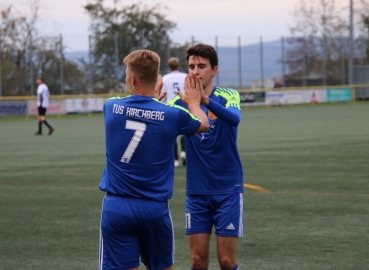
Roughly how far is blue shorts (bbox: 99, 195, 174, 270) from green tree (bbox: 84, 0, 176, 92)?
4148 centimetres

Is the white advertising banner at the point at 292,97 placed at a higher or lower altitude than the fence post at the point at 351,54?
lower

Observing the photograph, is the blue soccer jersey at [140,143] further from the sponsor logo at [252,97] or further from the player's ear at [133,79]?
the sponsor logo at [252,97]

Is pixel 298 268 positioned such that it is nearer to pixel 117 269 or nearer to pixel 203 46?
pixel 203 46

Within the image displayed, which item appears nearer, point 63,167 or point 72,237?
point 72,237

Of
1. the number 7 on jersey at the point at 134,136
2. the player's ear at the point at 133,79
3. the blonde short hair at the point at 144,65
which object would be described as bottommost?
the number 7 on jersey at the point at 134,136

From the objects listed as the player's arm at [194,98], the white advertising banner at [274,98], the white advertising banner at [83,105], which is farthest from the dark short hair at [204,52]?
the white advertising banner at [274,98]

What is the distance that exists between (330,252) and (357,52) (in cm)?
5400

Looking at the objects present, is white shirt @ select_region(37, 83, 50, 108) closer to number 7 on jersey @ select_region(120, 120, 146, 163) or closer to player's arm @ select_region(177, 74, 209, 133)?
player's arm @ select_region(177, 74, 209, 133)

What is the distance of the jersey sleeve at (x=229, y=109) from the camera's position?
18.0 ft

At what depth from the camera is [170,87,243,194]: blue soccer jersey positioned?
6027 millimetres

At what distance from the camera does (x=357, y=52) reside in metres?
59.8

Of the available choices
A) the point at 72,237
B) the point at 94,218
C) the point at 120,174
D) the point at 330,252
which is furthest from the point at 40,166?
the point at 120,174

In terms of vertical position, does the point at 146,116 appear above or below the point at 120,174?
above

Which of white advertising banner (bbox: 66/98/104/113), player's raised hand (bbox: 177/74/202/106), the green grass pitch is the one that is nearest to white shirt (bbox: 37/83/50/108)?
the green grass pitch
